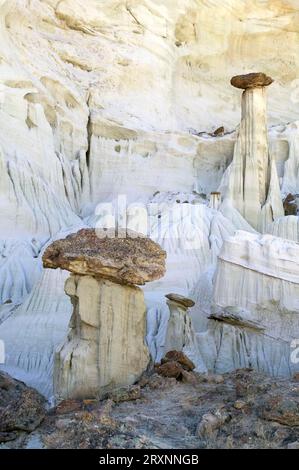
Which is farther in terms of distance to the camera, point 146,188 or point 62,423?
point 146,188

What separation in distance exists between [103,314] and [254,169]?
17458mm

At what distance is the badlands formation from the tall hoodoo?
6cm

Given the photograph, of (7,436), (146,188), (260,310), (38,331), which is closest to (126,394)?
(7,436)

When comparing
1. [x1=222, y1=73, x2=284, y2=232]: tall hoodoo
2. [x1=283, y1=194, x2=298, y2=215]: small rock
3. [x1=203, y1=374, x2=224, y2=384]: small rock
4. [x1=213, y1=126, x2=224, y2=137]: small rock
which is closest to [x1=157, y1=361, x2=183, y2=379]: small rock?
[x1=203, y1=374, x2=224, y2=384]: small rock

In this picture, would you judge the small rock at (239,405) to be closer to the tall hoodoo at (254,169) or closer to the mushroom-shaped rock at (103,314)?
the mushroom-shaped rock at (103,314)

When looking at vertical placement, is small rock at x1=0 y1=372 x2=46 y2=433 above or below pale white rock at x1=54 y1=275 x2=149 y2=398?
below

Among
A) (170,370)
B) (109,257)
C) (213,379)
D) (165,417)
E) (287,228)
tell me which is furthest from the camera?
(287,228)

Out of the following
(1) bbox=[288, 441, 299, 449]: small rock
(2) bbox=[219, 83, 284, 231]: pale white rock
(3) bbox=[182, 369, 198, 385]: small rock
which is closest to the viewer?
(1) bbox=[288, 441, 299, 449]: small rock

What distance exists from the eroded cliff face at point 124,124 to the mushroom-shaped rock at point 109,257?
3804mm

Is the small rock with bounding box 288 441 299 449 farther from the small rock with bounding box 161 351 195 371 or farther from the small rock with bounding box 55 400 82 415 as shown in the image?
the small rock with bounding box 161 351 195 371

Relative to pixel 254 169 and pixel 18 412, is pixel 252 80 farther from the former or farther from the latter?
pixel 18 412

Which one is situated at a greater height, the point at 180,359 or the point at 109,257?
the point at 109,257

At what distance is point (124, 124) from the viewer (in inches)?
1105

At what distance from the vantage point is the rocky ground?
268 inches
